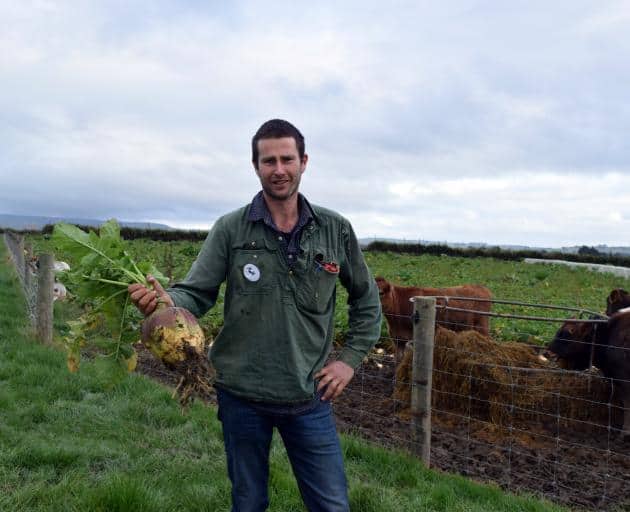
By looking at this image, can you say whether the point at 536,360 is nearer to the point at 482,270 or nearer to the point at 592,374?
the point at 592,374

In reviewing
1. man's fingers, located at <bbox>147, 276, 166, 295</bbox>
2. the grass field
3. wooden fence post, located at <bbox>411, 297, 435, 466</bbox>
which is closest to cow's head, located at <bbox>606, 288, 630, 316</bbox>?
wooden fence post, located at <bbox>411, 297, 435, 466</bbox>

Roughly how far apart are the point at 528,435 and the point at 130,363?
4.15 meters

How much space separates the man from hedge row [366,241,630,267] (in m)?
37.2

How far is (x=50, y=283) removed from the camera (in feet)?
26.6

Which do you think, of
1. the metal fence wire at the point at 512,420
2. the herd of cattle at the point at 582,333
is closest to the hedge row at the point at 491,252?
the herd of cattle at the point at 582,333

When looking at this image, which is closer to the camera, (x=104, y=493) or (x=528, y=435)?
(x=104, y=493)

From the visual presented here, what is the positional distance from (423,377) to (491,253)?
122 feet

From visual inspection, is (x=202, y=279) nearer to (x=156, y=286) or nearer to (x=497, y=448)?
(x=156, y=286)

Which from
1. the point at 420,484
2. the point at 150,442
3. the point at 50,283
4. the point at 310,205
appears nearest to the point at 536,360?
the point at 420,484

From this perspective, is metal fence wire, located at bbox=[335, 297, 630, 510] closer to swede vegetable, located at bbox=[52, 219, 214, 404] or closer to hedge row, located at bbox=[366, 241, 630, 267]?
swede vegetable, located at bbox=[52, 219, 214, 404]

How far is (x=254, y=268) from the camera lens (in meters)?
2.72

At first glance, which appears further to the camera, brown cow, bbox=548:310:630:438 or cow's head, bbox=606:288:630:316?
cow's head, bbox=606:288:630:316

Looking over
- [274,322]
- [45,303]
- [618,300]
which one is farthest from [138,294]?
[45,303]

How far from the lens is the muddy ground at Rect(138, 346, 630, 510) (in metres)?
4.71
